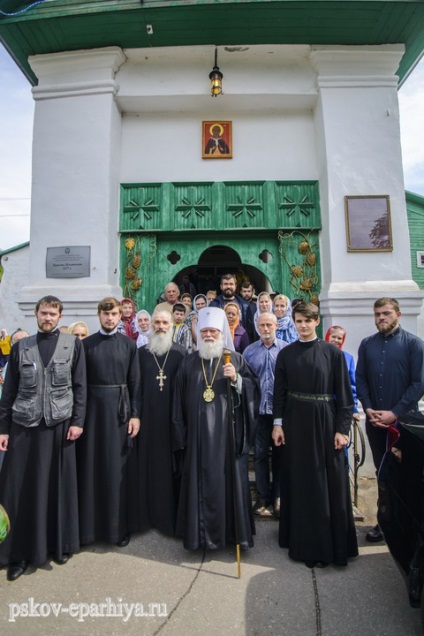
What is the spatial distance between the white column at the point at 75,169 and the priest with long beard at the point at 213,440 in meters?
2.90

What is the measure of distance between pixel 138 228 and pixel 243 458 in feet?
14.2

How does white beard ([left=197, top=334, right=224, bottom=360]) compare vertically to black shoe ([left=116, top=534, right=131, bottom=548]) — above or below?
above

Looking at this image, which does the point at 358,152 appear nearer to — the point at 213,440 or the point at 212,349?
the point at 212,349

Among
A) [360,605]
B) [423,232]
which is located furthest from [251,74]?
[360,605]

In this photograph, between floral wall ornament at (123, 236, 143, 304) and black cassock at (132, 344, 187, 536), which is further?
floral wall ornament at (123, 236, 143, 304)

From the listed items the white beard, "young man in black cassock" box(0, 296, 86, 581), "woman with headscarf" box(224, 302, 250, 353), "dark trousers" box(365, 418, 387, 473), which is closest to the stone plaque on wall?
"woman with headscarf" box(224, 302, 250, 353)

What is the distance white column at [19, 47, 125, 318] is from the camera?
5883 mm

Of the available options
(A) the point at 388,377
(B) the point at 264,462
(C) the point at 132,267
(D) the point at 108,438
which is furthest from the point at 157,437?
(C) the point at 132,267

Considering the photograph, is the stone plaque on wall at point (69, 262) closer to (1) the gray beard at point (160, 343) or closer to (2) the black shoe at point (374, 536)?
(1) the gray beard at point (160, 343)

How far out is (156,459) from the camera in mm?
3615

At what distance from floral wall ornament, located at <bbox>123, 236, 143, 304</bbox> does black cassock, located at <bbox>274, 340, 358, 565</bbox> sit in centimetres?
363

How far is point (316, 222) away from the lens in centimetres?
627

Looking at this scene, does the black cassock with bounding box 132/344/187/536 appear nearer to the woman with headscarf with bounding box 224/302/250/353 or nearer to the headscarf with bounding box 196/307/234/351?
the headscarf with bounding box 196/307/234/351

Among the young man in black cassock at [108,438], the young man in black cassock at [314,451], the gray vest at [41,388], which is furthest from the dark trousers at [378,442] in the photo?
the gray vest at [41,388]
